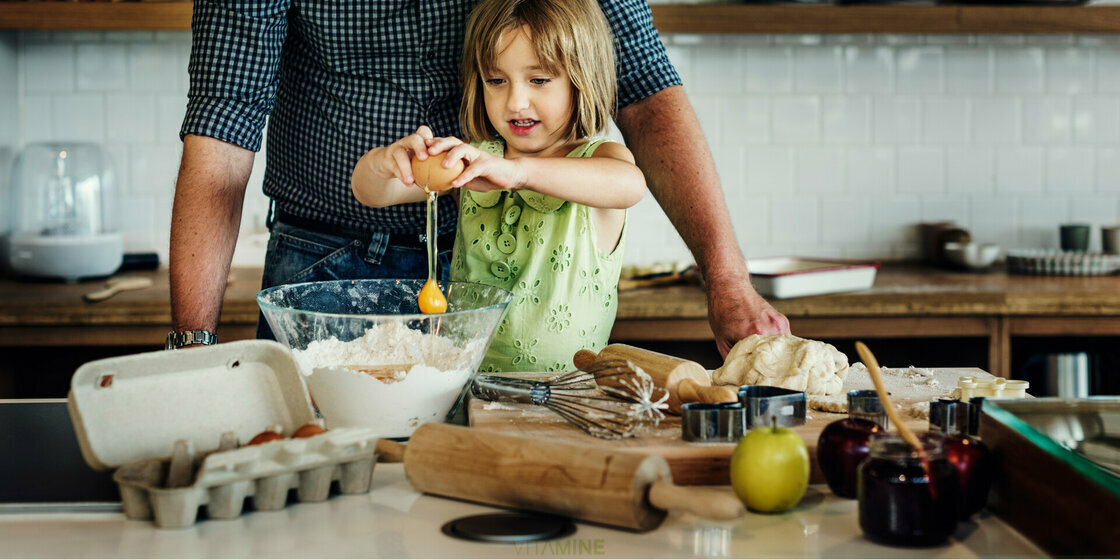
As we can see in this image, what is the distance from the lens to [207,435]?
1.03 metres

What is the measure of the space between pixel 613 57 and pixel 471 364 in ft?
2.40

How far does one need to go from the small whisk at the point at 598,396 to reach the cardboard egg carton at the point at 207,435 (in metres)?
0.27

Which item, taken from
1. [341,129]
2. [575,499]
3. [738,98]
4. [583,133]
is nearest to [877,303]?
[738,98]

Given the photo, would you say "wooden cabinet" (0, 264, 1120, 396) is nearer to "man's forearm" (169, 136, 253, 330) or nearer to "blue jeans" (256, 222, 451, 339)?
"blue jeans" (256, 222, 451, 339)

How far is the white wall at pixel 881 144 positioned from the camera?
125 inches

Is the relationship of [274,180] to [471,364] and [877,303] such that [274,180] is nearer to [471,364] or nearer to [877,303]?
[471,364]

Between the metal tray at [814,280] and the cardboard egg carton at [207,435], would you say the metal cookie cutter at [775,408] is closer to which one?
the cardboard egg carton at [207,435]

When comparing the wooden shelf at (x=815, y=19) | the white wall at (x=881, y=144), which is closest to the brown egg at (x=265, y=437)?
the wooden shelf at (x=815, y=19)

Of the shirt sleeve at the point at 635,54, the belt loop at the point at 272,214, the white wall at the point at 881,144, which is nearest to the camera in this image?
the shirt sleeve at the point at 635,54

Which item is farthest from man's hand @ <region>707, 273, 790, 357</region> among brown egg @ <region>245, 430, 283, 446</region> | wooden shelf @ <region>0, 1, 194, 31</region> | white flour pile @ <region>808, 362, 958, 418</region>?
wooden shelf @ <region>0, 1, 194, 31</region>

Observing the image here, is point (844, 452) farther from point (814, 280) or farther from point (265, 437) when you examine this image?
point (814, 280)

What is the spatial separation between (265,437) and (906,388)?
2.75 ft

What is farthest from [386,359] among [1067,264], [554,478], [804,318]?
[1067,264]

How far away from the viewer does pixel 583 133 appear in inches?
70.0
